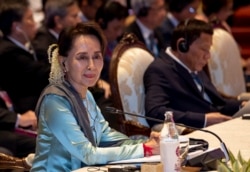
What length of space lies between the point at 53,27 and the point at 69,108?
2.41 meters

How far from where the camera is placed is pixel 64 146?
10.2 feet

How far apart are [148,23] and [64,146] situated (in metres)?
2.89

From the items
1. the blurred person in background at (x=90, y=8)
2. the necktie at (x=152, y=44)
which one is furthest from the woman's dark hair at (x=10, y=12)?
the blurred person in background at (x=90, y=8)

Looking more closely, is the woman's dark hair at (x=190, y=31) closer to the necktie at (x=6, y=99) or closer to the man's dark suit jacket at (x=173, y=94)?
the man's dark suit jacket at (x=173, y=94)

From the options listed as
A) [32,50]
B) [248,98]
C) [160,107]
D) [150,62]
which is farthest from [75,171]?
[32,50]

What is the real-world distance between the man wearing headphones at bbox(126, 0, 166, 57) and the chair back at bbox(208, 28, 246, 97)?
0.60m

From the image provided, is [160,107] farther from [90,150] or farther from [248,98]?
[90,150]

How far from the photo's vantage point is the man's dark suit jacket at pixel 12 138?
14.5ft

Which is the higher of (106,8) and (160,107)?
(106,8)

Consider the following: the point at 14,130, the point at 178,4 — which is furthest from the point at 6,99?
the point at 178,4

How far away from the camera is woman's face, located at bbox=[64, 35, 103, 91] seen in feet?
10.6

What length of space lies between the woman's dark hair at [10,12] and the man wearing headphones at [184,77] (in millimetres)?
1147

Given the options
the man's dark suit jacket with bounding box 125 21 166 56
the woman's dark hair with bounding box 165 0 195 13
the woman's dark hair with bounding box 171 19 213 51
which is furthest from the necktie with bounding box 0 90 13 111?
the woman's dark hair with bounding box 165 0 195 13

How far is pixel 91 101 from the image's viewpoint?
3355 mm
